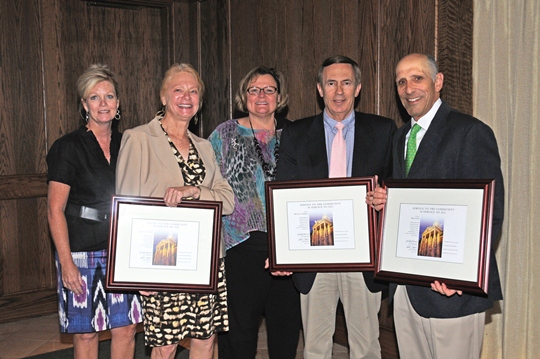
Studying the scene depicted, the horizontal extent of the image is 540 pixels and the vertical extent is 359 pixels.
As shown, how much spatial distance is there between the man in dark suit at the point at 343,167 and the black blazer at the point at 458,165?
17.0 inches

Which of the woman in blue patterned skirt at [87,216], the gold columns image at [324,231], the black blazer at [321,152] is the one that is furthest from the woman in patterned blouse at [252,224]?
the woman in blue patterned skirt at [87,216]

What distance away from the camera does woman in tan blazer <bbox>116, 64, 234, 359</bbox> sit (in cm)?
276

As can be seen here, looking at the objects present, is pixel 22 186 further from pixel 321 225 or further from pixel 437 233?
Result: pixel 437 233

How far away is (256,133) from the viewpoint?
321cm

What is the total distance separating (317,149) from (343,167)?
0.53ft

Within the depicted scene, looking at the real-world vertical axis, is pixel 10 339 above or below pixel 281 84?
below

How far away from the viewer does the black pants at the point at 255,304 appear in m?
3.19

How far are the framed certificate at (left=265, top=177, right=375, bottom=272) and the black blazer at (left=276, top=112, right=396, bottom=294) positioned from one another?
0.17m

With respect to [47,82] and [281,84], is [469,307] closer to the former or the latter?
[281,84]

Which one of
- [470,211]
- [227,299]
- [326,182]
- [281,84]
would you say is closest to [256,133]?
[281,84]

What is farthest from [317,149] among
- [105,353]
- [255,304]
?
[105,353]

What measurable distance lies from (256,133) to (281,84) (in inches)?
12.2

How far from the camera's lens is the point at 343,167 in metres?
2.89

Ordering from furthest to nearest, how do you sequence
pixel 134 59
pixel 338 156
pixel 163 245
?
pixel 134 59
pixel 338 156
pixel 163 245
